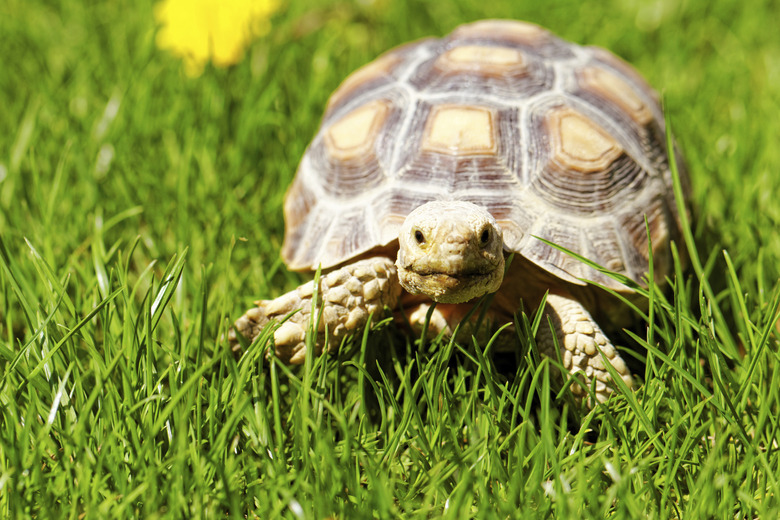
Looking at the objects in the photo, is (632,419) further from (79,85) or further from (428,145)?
(79,85)

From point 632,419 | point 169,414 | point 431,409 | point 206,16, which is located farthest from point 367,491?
point 206,16

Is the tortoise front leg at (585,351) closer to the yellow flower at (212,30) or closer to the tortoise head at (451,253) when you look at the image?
the tortoise head at (451,253)

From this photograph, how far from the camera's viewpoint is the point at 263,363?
5.83 ft

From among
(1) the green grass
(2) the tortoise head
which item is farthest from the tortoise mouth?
(1) the green grass

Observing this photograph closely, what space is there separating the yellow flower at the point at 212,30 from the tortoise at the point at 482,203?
1076 millimetres

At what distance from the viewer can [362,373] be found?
1.57m

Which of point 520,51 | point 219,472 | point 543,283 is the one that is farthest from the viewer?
point 520,51

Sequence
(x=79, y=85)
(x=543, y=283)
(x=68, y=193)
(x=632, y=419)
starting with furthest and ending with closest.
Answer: (x=79, y=85) → (x=68, y=193) → (x=543, y=283) → (x=632, y=419)

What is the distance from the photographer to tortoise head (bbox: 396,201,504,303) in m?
1.52

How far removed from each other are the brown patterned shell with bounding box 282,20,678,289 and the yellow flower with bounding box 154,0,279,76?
107cm

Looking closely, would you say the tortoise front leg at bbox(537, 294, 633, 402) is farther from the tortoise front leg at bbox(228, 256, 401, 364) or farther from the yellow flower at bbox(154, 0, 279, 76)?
the yellow flower at bbox(154, 0, 279, 76)

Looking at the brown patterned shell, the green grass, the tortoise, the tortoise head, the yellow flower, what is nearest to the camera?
the green grass

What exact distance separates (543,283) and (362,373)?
0.58 m

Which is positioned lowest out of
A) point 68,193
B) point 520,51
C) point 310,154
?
point 68,193
